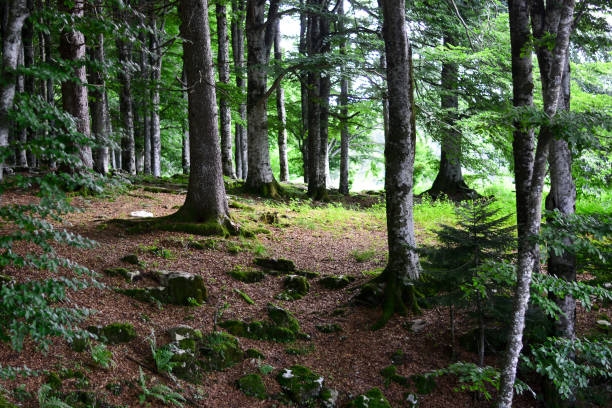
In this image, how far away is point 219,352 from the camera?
547 centimetres

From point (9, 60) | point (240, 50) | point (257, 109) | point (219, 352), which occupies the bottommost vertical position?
point (219, 352)

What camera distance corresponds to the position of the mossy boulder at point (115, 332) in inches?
195

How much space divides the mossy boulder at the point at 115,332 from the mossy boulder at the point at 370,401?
2.57m

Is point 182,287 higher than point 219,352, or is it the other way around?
point 182,287

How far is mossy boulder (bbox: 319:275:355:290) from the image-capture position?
26.8 feet

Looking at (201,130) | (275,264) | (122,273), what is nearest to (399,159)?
(275,264)

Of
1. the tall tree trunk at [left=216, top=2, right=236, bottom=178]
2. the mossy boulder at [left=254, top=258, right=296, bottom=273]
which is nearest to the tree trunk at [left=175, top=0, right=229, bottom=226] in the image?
the mossy boulder at [left=254, top=258, right=296, bottom=273]

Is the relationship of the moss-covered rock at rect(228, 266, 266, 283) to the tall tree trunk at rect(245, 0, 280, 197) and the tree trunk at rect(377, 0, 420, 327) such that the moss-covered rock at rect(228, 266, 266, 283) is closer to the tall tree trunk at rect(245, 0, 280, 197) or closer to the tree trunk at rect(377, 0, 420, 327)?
the tree trunk at rect(377, 0, 420, 327)

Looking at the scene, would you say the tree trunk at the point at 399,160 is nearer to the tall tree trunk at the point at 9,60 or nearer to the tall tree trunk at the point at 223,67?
the tall tree trunk at the point at 9,60

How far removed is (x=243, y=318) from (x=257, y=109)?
8368mm

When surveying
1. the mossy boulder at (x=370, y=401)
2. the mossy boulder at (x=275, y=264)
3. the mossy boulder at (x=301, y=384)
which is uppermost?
the mossy boulder at (x=275, y=264)

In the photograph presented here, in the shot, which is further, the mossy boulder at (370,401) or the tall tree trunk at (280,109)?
the tall tree trunk at (280,109)

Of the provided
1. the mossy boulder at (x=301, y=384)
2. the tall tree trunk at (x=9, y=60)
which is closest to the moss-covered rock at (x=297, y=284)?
the mossy boulder at (x=301, y=384)

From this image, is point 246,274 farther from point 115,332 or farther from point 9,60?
point 9,60
